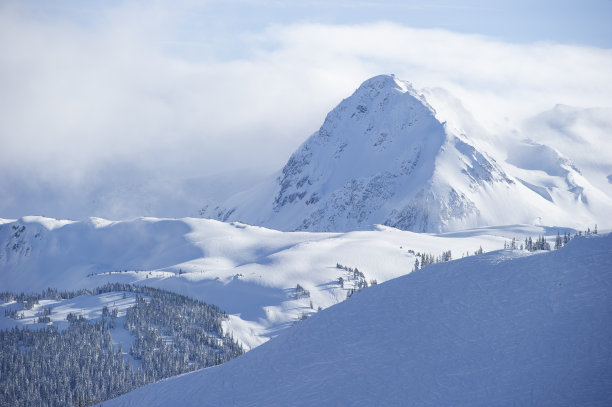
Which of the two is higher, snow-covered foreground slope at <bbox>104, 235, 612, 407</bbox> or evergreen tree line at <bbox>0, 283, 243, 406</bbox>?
snow-covered foreground slope at <bbox>104, 235, 612, 407</bbox>

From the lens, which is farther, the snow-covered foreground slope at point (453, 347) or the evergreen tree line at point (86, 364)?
the evergreen tree line at point (86, 364)

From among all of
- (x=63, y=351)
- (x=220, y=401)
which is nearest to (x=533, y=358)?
(x=220, y=401)

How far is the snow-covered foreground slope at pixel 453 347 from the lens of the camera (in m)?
60.3

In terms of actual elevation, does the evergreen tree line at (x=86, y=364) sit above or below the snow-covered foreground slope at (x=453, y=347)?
below

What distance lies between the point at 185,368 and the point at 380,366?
120 metres

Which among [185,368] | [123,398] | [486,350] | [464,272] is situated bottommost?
[185,368]

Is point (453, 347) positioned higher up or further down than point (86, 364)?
higher up

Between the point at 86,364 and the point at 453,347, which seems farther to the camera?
the point at 86,364

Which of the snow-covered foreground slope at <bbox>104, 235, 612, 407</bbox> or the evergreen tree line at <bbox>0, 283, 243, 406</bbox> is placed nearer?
the snow-covered foreground slope at <bbox>104, 235, 612, 407</bbox>

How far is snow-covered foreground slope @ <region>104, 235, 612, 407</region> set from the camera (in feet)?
198

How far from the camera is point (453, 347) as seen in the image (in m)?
68.9

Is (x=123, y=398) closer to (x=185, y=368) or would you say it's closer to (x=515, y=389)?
(x=515, y=389)

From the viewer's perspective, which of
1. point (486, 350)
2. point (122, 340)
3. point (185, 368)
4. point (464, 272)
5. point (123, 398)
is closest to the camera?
point (486, 350)

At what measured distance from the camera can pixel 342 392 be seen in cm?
6750
